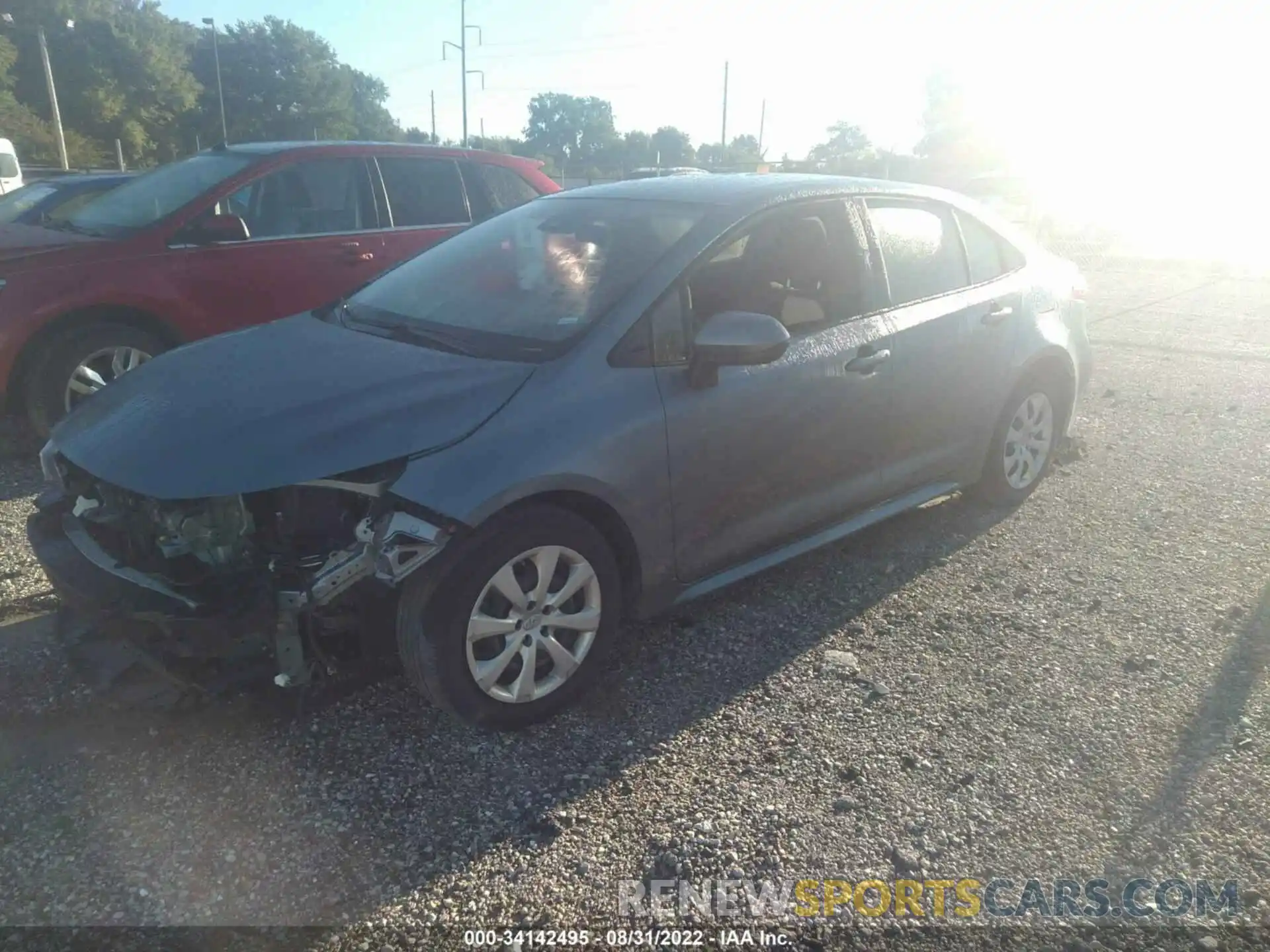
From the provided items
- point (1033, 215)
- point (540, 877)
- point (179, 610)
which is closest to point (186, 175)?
point (179, 610)

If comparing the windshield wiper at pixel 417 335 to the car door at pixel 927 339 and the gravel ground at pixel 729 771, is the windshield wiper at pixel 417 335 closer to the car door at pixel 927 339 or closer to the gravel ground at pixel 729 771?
the gravel ground at pixel 729 771

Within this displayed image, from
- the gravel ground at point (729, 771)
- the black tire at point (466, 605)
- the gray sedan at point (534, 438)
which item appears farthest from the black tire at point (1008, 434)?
the black tire at point (466, 605)

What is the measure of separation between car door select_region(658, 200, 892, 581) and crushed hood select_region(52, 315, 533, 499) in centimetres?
68

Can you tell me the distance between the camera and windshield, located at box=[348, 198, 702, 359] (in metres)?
3.30

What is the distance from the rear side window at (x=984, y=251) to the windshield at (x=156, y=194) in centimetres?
432

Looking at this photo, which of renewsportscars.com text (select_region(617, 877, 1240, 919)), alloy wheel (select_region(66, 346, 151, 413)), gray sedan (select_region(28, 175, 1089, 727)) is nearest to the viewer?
renewsportscars.com text (select_region(617, 877, 1240, 919))

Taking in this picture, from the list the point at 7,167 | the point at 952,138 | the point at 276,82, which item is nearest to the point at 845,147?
the point at 952,138

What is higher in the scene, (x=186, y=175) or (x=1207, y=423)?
(x=186, y=175)

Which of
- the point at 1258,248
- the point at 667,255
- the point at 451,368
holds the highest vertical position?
the point at 667,255

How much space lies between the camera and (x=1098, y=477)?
18.4 ft

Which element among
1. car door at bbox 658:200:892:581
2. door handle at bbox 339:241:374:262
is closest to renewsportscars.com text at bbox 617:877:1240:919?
car door at bbox 658:200:892:581

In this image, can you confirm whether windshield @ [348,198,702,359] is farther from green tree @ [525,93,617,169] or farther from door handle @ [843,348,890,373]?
green tree @ [525,93,617,169]

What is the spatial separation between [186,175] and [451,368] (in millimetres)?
4109

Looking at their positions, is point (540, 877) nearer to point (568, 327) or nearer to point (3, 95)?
point (568, 327)
